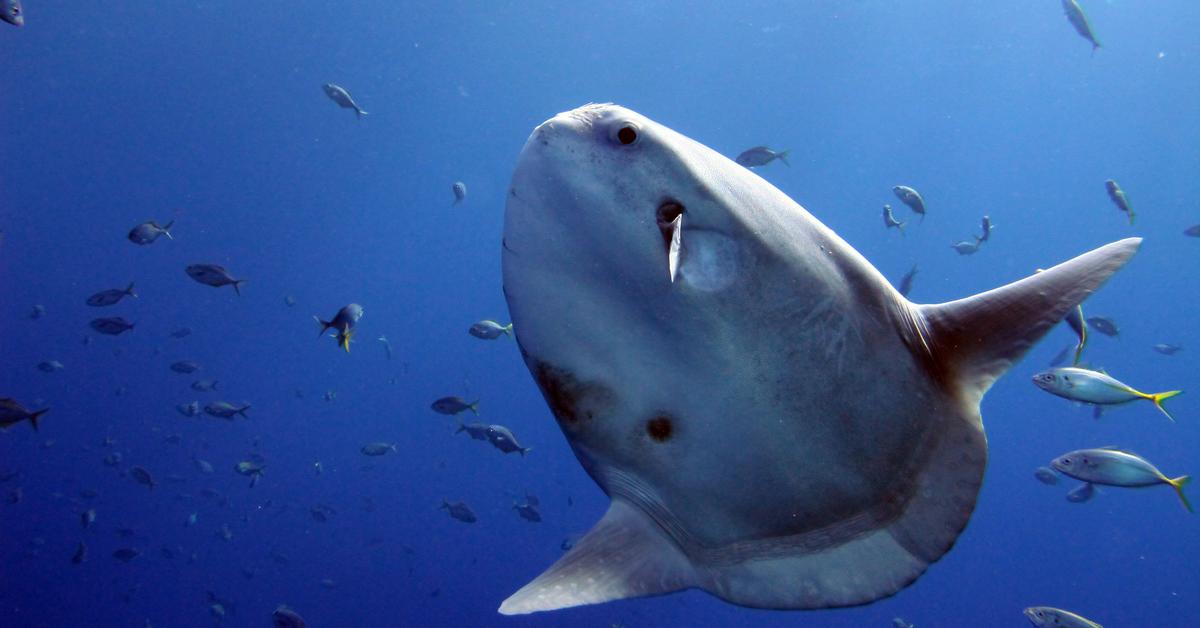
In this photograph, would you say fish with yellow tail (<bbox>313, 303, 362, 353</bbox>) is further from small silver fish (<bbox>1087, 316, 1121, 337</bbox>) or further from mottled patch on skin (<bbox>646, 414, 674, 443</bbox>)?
small silver fish (<bbox>1087, 316, 1121, 337</bbox>)

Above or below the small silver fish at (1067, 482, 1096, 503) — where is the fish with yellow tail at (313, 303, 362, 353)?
above

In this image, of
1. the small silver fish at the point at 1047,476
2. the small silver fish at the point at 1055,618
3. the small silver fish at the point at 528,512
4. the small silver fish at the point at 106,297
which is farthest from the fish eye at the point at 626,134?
the small silver fish at the point at 1047,476

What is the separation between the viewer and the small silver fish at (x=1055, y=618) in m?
6.11

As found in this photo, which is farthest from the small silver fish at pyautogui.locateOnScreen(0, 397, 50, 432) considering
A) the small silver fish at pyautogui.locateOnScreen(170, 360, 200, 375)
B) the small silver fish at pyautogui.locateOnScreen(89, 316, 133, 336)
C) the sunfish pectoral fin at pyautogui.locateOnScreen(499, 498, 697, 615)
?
the sunfish pectoral fin at pyautogui.locateOnScreen(499, 498, 697, 615)

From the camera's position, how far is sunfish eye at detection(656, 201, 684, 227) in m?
1.29

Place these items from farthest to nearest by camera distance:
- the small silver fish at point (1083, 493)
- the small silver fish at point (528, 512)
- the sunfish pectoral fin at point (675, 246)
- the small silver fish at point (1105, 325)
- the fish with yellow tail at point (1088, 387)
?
the small silver fish at point (528, 512), the small silver fish at point (1083, 493), the small silver fish at point (1105, 325), the fish with yellow tail at point (1088, 387), the sunfish pectoral fin at point (675, 246)

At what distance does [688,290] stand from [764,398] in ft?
0.91

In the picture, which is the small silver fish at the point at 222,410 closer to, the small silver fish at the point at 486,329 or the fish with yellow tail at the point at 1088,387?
the small silver fish at the point at 486,329

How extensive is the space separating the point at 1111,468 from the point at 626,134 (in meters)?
6.64

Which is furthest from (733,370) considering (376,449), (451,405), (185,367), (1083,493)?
(185,367)

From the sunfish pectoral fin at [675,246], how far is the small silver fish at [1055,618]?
6724 mm

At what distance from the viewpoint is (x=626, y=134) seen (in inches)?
50.5

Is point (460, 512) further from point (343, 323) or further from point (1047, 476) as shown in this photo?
point (1047, 476)

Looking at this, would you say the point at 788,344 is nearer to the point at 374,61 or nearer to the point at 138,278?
the point at 374,61
